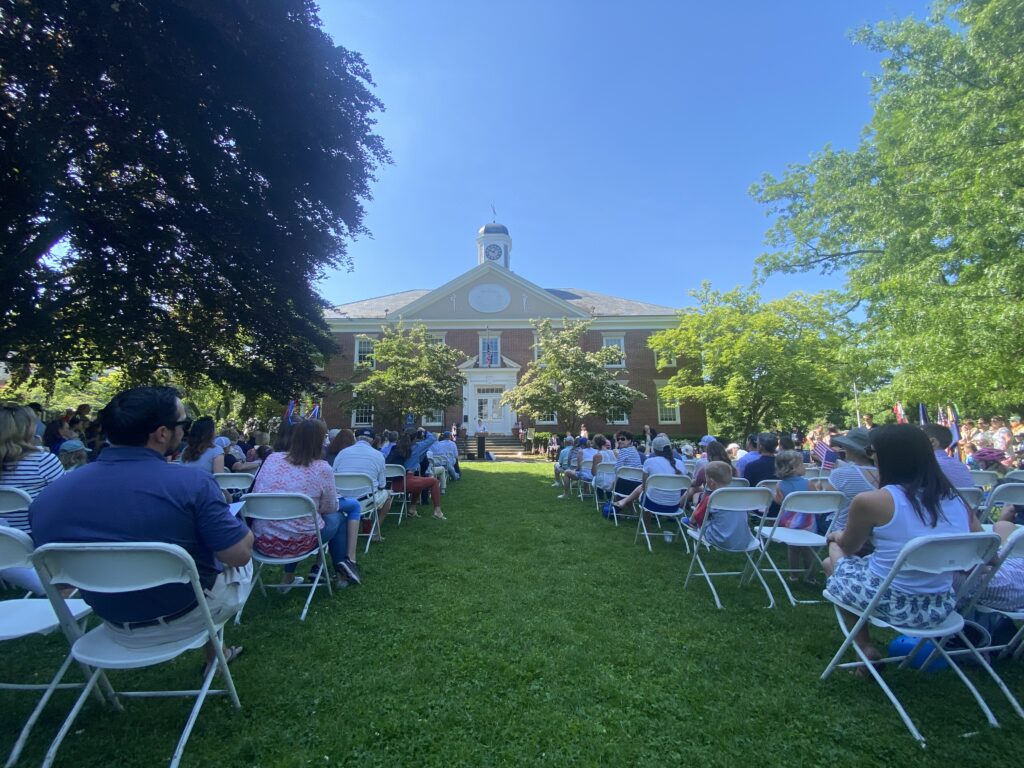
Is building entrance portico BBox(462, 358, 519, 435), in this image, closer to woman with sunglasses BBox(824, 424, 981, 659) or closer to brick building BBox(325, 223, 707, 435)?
brick building BBox(325, 223, 707, 435)

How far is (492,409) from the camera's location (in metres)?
25.8

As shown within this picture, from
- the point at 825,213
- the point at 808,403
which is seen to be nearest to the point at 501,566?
the point at 825,213

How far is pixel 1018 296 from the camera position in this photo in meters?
8.49

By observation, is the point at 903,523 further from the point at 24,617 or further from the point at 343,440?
the point at 343,440

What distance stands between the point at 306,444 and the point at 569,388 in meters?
18.0

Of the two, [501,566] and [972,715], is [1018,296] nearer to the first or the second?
[972,715]

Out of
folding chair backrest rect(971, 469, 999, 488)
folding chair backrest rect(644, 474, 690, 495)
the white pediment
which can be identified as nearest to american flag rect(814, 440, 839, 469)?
folding chair backrest rect(971, 469, 999, 488)

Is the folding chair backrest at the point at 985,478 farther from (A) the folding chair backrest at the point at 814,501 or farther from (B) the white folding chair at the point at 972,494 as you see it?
(A) the folding chair backrest at the point at 814,501

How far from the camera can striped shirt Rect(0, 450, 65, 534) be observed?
3.29 m

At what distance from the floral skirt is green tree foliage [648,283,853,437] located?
68.5 feet

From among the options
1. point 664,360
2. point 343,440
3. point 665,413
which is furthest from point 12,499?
point 665,413

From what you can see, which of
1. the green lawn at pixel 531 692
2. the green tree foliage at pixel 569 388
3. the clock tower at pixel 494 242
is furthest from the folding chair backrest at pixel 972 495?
the clock tower at pixel 494 242

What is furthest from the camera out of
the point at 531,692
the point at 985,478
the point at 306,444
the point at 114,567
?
the point at 985,478

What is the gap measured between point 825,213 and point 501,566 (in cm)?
1657
